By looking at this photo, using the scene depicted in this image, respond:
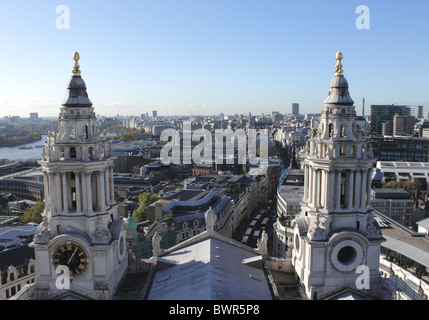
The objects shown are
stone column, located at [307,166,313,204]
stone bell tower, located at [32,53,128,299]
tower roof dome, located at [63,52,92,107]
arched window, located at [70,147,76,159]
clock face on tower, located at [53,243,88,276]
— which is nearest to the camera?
stone bell tower, located at [32,53,128,299]

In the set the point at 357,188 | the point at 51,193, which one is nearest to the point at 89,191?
the point at 51,193

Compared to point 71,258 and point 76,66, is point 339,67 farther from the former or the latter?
point 71,258

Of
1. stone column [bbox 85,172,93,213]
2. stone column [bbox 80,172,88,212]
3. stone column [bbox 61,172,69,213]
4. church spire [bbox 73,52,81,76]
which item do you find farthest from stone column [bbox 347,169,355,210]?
church spire [bbox 73,52,81,76]

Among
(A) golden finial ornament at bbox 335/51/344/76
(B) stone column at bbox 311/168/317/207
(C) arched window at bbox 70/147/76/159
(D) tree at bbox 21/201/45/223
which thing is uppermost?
(A) golden finial ornament at bbox 335/51/344/76

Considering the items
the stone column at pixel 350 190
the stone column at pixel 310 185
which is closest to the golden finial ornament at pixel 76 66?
the stone column at pixel 310 185

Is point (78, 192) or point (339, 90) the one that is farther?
point (339, 90)

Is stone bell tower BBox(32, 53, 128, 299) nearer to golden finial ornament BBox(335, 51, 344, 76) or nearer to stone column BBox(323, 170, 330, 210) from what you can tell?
stone column BBox(323, 170, 330, 210)
